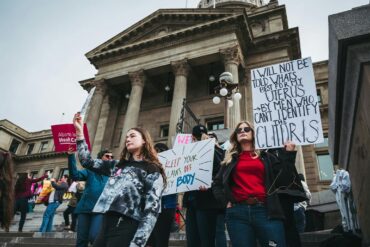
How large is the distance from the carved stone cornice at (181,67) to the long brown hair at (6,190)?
62.5 feet

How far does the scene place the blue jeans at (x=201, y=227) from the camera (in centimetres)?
383

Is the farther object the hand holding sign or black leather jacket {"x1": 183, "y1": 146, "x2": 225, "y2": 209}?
black leather jacket {"x1": 183, "y1": 146, "x2": 225, "y2": 209}

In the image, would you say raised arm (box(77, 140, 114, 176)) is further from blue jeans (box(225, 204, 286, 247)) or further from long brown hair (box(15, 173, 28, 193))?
long brown hair (box(15, 173, 28, 193))

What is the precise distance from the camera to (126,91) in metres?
28.4

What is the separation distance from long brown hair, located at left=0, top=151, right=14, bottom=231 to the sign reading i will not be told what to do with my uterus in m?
2.96

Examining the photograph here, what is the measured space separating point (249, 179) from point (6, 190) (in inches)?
104

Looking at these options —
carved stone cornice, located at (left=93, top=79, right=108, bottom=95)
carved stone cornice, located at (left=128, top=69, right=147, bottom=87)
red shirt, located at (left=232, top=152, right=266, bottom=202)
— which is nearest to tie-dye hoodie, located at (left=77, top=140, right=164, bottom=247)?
red shirt, located at (left=232, top=152, right=266, bottom=202)

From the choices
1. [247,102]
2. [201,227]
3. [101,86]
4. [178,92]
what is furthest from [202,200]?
[101,86]

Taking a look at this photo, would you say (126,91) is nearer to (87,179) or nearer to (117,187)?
(87,179)

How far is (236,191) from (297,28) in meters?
21.6

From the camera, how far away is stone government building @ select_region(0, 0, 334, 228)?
21.2 m

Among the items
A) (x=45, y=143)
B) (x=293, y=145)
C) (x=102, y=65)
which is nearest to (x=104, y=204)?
(x=293, y=145)

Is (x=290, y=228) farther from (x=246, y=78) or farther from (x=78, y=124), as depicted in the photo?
(x=246, y=78)

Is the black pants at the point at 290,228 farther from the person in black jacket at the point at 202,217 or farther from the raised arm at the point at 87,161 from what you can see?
the raised arm at the point at 87,161
